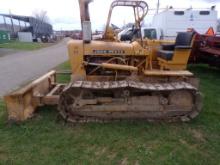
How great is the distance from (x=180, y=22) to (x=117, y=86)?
12.1 metres

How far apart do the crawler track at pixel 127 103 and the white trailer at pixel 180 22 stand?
1080 centimetres

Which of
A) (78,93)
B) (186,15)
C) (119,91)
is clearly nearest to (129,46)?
(119,91)

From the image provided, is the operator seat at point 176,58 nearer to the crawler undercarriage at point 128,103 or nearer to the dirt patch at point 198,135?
the crawler undercarriage at point 128,103

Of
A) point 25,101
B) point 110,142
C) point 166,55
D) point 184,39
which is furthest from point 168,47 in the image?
point 25,101

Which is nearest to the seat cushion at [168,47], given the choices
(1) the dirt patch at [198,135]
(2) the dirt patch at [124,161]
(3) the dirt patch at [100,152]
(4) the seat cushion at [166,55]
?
(4) the seat cushion at [166,55]

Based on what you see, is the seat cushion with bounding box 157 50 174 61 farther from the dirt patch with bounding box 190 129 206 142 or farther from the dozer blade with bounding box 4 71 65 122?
the dozer blade with bounding box 4 71 65 122

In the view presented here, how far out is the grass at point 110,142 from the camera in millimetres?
4449

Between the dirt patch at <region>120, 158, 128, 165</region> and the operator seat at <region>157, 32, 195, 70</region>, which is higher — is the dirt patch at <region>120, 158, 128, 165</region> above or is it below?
below

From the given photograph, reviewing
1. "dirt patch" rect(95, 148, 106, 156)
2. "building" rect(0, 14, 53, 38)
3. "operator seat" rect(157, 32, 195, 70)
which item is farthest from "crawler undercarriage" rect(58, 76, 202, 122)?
"building" rect(0, 14, 53, 38)

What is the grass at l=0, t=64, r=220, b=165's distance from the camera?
4449 millimetres

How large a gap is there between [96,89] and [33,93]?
142 cm

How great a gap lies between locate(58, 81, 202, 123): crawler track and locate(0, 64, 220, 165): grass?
210 millimetres

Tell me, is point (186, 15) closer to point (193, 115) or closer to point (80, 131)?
point (193, 115)

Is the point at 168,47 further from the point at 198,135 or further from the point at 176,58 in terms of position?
the point at 198,135
